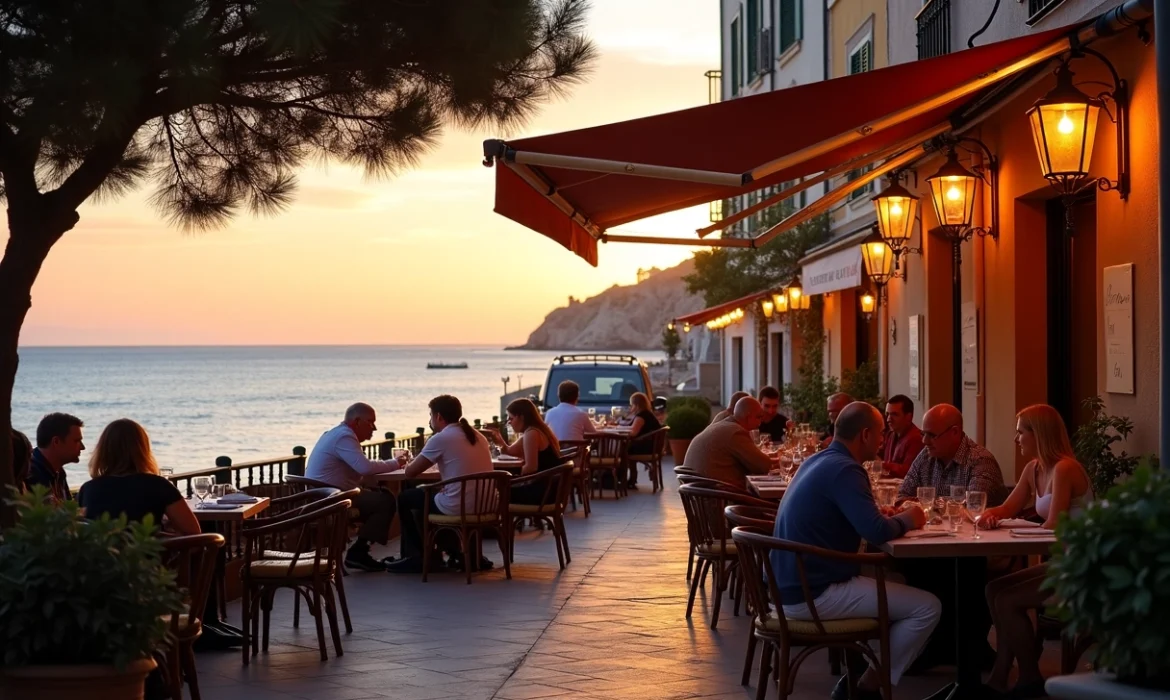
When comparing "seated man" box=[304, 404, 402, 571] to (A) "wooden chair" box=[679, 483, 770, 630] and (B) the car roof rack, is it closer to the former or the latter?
(A) "wooden chair" box=[679, 483, 770, 630]

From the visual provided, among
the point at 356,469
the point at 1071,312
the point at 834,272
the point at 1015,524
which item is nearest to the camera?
the point at 1015,524

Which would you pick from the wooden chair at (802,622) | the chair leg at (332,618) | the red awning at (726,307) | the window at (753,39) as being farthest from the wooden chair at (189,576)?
the window at (753,39)

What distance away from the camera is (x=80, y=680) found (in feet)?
13.4

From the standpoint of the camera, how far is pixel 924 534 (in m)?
5.98

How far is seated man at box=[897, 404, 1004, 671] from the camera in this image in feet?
21.4

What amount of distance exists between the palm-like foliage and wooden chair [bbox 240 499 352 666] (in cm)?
174

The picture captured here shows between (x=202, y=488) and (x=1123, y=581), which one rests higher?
(x=1123, y=581)

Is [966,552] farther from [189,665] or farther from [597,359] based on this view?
[597,359]

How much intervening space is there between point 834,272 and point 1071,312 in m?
5.88

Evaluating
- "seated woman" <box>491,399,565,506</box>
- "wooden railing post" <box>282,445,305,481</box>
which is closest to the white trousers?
"seated woman" <box>491,399,565,506</box>

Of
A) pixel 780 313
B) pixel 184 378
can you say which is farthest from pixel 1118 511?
pixel 184 378

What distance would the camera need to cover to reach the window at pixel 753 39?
24.5 metres

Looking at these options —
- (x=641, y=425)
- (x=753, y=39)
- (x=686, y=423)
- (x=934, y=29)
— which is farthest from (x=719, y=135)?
(x=753, y=39)

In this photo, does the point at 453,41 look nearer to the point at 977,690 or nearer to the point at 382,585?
the point at 977,690
